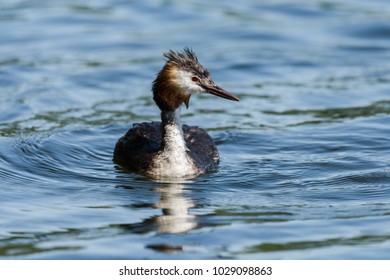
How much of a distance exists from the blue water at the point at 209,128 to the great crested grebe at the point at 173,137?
0.26 metres

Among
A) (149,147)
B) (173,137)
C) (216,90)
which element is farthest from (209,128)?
(216,90)

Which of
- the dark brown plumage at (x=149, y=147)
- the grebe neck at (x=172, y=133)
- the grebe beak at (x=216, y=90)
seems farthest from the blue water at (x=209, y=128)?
the grebe beak at (x=216, y=90)

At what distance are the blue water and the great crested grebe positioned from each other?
0.84 ft

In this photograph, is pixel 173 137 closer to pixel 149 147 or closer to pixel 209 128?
pixel 149 147

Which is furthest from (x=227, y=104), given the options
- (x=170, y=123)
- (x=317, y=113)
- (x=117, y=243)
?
(x=117, y=243)

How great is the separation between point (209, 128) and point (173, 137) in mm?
2461

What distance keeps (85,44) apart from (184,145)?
7217 mm

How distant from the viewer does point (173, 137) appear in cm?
1209

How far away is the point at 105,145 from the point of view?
44.7 feet

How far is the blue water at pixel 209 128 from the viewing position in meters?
9.62

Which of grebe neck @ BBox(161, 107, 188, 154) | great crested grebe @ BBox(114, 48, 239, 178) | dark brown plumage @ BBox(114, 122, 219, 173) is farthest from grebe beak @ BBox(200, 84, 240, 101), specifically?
dark brown plumage @ BBox(114, 122, 219, 173)

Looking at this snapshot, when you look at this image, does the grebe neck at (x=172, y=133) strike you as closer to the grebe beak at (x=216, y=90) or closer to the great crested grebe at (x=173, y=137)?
the great crested grebe at (x=173, y=137)

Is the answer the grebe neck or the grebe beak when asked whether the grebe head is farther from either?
the grebe neck
